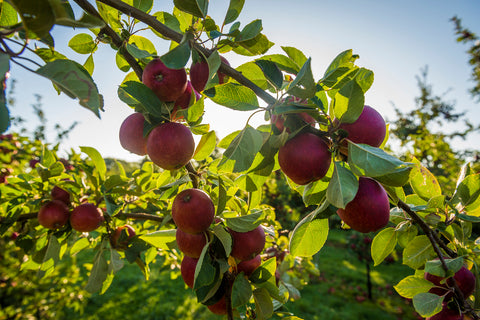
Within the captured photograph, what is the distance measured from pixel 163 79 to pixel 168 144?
17cm

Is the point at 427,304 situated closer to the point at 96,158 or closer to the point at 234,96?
the point at 234,96

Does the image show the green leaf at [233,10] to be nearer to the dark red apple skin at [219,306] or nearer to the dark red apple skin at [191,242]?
the dark red apple skin at [191,242]

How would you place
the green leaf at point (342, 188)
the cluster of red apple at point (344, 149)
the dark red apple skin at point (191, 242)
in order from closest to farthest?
the green leaf at point (342, 188)
the cluster of red apple at point (344, 149)
the dark red apple skin at point (191, 242)

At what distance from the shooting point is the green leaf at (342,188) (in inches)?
21.2

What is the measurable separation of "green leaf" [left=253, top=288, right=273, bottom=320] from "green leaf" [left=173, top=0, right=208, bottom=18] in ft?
3.01

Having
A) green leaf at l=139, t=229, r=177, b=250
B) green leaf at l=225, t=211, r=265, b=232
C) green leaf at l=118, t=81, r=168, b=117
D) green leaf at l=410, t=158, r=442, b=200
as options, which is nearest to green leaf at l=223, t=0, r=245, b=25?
green leaf at l=118, t=81, r=168, b=117

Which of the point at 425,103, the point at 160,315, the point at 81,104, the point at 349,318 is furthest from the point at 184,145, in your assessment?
the point at 425,103

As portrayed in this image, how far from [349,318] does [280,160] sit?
5078 mm

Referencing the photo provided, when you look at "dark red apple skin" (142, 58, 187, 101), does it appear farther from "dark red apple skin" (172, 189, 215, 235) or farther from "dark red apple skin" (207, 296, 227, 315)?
"dark red apple skin" (207, 296, 227, 315)

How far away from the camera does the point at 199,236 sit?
892 millimetres

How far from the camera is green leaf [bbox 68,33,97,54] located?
2.97 feet

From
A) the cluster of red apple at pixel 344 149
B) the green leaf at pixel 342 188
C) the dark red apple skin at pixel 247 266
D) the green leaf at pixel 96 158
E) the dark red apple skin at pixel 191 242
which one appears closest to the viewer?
the green leaf at pixel 342 188

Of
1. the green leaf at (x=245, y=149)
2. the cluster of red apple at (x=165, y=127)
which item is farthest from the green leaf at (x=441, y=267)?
the cluster of red apple at (x=165, y=127)

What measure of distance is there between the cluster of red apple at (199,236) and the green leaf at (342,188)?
0.40 meters
